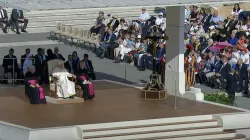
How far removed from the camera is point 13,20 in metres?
47.2

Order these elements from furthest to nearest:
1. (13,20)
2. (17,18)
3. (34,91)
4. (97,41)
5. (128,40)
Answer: (13,20) → (17,18) → (97,41) → (128,40) → (34,91)

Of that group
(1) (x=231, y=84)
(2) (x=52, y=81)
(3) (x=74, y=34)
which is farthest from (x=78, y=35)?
(2) (x=52, y=81)

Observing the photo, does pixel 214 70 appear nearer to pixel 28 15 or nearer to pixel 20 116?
pixel 20 116

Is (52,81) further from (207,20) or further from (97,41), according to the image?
(207,20)

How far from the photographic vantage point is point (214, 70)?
37344 mm

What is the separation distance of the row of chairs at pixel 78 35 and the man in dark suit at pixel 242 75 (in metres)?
8.99

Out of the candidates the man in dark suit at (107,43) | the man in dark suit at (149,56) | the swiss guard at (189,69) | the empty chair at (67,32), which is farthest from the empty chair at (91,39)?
the swiss guard at (189,69)

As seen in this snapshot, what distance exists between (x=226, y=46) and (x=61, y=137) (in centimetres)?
1314

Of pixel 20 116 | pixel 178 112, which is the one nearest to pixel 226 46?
pixel 178 112

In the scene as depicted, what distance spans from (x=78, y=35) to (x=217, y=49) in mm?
7769

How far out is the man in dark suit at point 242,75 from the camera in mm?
35625

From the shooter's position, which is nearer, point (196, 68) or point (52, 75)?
point (52, 75)

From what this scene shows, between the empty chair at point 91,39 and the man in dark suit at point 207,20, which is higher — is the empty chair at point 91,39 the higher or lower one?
the lower one

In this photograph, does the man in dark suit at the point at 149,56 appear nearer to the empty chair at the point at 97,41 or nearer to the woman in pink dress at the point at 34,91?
the empty chair at the point at 97,41
